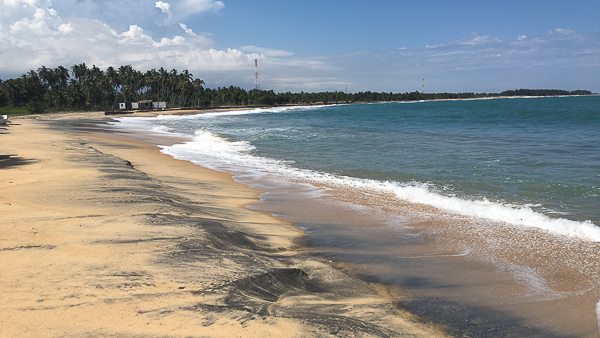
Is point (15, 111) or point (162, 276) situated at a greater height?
point (15, 111)

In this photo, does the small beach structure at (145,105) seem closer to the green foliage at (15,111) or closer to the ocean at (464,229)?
the green foliage at (15,111)

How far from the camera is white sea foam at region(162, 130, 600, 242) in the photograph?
6.78 m

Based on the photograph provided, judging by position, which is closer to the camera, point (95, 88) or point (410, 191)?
point (410, 191)

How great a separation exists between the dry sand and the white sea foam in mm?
3968

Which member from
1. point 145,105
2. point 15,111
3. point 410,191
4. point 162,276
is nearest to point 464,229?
point 410,191

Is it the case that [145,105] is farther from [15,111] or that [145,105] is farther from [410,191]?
[410,191]

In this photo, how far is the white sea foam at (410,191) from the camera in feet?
22.2

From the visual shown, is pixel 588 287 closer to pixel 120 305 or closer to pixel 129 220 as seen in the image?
pixel 120 305

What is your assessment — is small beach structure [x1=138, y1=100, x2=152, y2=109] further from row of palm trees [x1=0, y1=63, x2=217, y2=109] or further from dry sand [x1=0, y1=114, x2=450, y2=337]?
dry sand [x1=0, y1=114, x2=450, y2=337]

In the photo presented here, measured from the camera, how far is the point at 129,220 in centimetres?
553

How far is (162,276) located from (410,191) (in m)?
7.46

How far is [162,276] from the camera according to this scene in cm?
379

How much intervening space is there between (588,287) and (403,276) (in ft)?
7.17

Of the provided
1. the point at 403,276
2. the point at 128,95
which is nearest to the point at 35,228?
the point at 403,276
